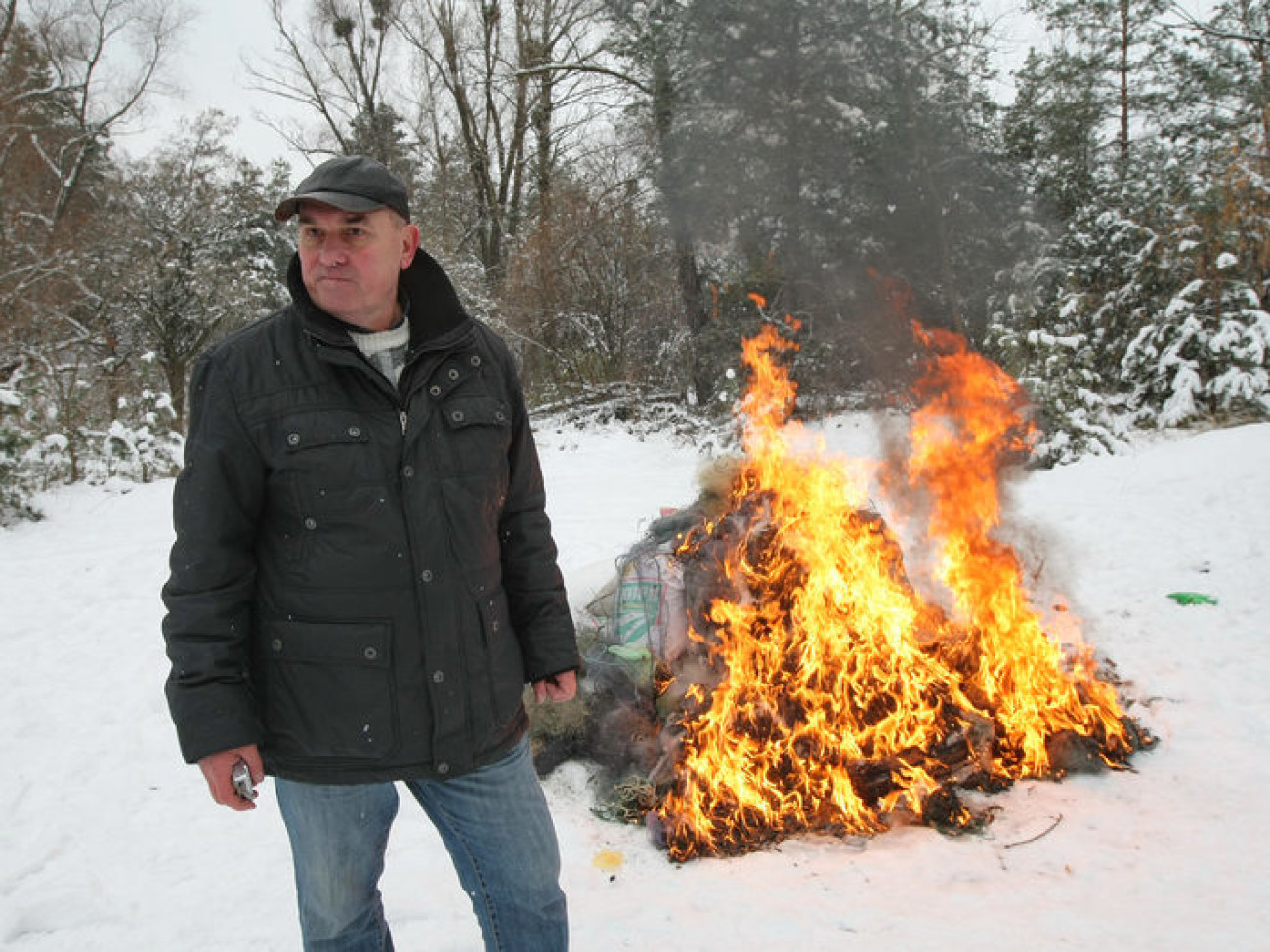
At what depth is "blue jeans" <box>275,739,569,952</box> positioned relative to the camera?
67.0 inches

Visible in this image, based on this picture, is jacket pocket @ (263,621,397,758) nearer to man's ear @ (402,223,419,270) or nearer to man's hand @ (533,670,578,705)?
man's hand @ (533,670,578,705)

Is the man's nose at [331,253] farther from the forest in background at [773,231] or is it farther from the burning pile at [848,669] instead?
the forest in background at [773,231]

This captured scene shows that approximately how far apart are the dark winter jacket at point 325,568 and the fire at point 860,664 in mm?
1718

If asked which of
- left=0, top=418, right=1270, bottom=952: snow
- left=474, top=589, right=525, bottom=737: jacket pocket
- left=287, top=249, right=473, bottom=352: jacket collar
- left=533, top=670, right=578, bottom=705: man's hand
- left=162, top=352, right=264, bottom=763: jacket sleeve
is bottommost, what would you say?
left=0, top=418, right=1270, bottom=952: snow

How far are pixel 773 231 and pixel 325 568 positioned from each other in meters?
8.87

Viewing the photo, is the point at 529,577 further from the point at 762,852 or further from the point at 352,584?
the point at 762,852

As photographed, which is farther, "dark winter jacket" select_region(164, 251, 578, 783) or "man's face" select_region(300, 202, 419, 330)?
"man's face" select_region(300, 202, 419, 330)

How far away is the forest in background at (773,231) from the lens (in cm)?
879

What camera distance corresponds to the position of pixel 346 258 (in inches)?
67.4

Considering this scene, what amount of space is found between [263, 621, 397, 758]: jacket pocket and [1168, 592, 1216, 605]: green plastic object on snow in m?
5.07

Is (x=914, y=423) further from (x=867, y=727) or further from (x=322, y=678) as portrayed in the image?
(x=322, y=678)

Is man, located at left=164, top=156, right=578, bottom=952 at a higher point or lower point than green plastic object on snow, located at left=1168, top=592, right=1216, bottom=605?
higher

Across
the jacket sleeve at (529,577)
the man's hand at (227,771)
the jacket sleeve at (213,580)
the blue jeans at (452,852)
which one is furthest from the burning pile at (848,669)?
the jacket sleeve at (213,580)

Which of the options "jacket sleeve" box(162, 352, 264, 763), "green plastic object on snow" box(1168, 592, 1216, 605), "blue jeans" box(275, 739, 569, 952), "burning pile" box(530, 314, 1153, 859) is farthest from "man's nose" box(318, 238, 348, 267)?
"green plastic object on snow" box(1168, 592, 1216, 605)
